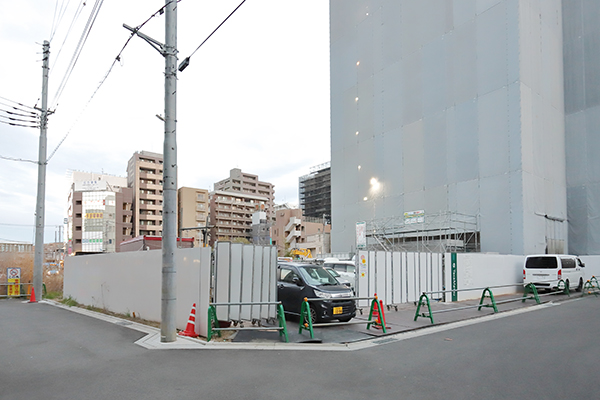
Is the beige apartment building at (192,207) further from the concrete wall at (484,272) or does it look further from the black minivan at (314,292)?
the black minivan at (314,292)

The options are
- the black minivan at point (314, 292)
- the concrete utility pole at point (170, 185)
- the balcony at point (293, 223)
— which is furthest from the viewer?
the balcony at point (293, 223)

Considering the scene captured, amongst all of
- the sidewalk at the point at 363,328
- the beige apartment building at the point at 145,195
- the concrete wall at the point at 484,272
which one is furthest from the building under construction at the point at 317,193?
the sidewalk at the point at 363,328

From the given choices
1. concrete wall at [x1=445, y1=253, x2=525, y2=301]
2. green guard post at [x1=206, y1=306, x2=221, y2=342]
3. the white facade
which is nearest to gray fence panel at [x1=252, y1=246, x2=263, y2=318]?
green guard post at [x1=206, y1=306, x2=221, y2=342]

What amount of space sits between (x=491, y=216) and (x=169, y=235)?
2362cm

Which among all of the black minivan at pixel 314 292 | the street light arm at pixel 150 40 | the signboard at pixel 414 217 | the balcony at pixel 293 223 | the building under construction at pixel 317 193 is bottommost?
the black minivan at pixel 314 292

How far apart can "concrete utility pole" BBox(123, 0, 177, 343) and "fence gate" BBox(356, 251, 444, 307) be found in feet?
21.9

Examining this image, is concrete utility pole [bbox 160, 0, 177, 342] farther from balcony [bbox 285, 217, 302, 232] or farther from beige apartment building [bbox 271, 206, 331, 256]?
balcony [bbox 285, 217, 302, 232]

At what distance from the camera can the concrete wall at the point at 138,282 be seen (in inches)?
402

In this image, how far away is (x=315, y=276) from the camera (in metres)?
11.8

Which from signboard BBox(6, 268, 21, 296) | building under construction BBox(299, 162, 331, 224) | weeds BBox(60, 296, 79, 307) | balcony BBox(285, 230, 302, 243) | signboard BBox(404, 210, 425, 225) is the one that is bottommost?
weeds BBox(60, 296, 79, 307)

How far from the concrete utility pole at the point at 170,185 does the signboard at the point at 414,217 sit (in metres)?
24.4

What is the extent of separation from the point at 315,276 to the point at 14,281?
19277 mm

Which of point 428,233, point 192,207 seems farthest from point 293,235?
point 428,233

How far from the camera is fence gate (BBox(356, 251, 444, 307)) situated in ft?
46.6
